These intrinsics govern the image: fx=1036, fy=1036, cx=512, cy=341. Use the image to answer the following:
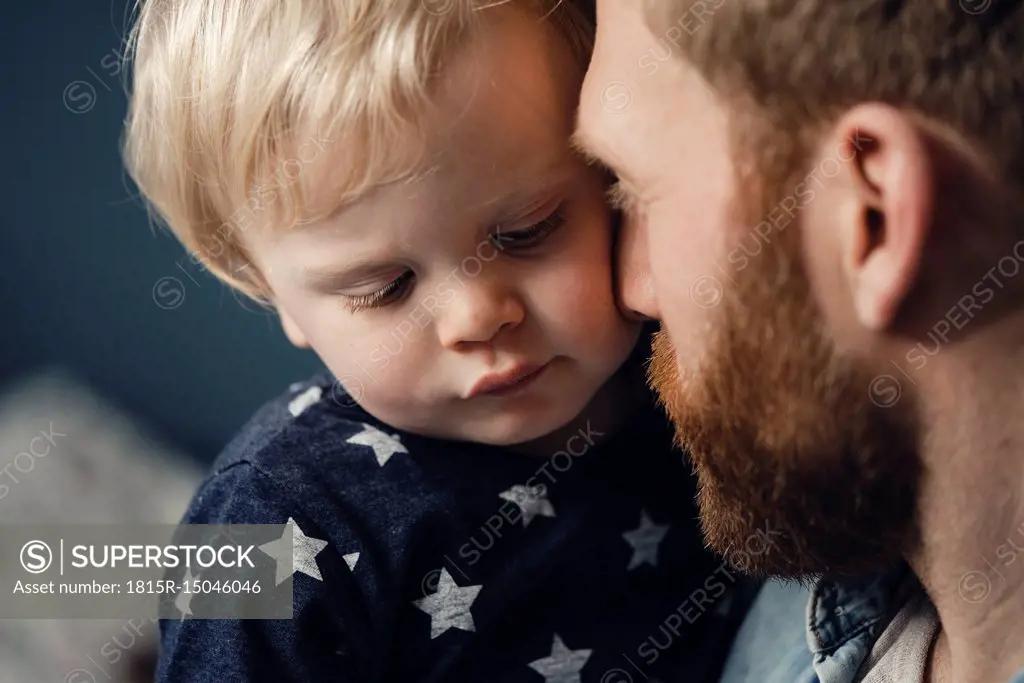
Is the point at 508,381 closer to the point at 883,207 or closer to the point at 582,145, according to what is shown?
the point at 582,145

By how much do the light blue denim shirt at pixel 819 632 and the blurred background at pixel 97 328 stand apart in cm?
80

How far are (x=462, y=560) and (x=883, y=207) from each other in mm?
478

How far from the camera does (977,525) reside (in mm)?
670

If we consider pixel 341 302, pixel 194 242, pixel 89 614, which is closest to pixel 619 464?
pixel 341 302

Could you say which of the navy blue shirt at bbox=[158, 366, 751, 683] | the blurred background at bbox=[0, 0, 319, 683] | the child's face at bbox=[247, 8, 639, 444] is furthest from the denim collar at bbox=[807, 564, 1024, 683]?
the blurred background at bbox=[0, 0, 319, 683]

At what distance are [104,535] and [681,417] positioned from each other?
895mm

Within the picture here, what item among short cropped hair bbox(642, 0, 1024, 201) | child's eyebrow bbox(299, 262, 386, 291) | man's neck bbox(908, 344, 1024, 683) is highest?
short cropped hair bbox(642, 0, 1024, 201)

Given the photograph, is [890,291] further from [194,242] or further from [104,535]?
[104,535]

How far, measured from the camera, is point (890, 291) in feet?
1.96

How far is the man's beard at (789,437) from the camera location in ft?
2.13

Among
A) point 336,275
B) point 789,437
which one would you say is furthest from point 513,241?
point 789,437

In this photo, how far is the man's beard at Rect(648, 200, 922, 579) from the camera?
65 centimetres
